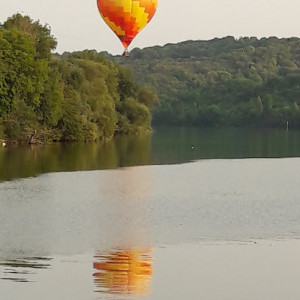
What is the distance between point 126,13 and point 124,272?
25.9m

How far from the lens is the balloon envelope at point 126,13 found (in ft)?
129

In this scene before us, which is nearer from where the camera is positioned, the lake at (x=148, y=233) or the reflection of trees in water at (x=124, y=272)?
the reflection of trees in water at (x=124, y=272)

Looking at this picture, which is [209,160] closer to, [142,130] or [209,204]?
[209,204]

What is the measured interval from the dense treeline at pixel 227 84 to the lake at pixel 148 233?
8738 cm

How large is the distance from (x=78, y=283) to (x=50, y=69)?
41.3m

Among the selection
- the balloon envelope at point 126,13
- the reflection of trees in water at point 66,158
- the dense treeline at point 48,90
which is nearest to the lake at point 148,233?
the reflection of trees in water at point 66,158

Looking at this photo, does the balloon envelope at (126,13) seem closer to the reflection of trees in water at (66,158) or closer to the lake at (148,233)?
the reflection of trees in water at (66,158)

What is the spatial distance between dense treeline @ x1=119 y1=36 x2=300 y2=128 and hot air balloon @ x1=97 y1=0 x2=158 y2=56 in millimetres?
80413

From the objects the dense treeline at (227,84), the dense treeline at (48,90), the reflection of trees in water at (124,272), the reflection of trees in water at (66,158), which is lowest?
the reflection of trees in water at (124,272)

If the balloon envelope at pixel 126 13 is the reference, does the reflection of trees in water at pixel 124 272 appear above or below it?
below

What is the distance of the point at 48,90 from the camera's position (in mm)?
54156

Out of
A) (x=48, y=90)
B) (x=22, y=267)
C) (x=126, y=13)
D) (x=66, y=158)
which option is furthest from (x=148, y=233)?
(x=48, y=90)

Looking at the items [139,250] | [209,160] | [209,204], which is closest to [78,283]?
[139,250]

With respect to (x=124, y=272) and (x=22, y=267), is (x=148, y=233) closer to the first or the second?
(x=124, y=272)
